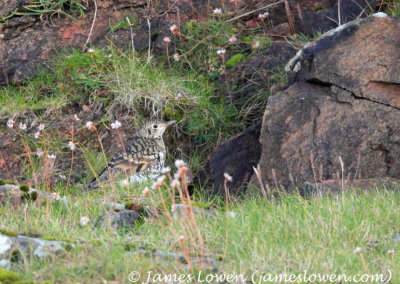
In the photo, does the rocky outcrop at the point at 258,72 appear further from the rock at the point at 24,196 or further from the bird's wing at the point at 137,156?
the rock at the point at 24,196

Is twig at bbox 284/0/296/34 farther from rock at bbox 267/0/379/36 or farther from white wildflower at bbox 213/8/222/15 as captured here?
white wildflower at bbox 213/8/222/15

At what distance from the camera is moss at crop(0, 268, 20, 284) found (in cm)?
542

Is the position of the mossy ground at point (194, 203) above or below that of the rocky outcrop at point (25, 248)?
below

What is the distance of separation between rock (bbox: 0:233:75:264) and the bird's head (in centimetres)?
441

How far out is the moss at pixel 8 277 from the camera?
5.42 meters

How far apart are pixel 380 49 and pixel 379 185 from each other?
1.79m

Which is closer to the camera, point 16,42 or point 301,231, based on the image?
point 301,231

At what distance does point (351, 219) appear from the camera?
6680 mm

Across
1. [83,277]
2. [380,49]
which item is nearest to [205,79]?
[380,49]

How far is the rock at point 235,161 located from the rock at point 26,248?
336cm

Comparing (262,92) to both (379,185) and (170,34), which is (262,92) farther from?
(379,185)

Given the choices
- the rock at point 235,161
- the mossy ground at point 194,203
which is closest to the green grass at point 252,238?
the mossy ground at point 194,203

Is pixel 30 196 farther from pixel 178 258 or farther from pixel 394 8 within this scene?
pixel 394 8

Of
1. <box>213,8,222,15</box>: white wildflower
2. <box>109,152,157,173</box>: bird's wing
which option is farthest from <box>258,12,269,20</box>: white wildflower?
<box>109,152,157,173</box>: bird's wing
